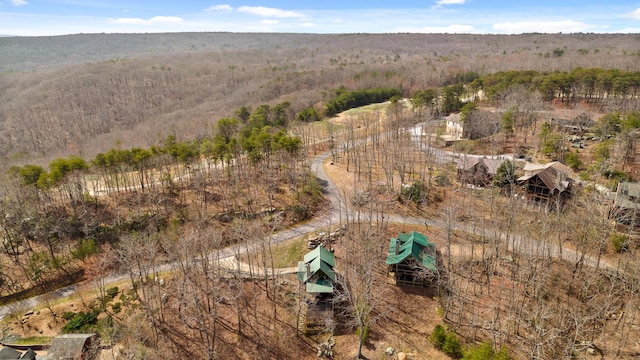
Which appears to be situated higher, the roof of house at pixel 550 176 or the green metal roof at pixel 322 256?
the roof of house at pixel 550 176

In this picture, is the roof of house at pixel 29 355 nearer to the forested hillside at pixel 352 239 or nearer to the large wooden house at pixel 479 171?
the forested hillside at pixel 352 239

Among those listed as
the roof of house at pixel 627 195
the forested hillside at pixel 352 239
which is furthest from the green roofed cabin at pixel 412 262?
the roof of house at pixel 627 195

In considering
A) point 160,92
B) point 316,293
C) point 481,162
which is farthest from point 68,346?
point 160,92

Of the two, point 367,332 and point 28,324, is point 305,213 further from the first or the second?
point 28,324

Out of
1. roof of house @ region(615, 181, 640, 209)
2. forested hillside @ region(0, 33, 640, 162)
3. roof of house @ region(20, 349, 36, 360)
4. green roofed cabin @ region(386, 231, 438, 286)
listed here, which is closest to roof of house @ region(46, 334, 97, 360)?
roof of house @ region(20, 349, 36, 360)

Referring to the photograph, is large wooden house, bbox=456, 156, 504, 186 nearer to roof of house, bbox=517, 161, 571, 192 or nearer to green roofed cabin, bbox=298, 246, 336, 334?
roof of house, bbox=517, 161, 571, 192

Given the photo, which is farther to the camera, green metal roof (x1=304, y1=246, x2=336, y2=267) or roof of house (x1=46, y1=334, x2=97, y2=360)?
green metal roof (x1=304, y1=246, x2=336, y2=267)
